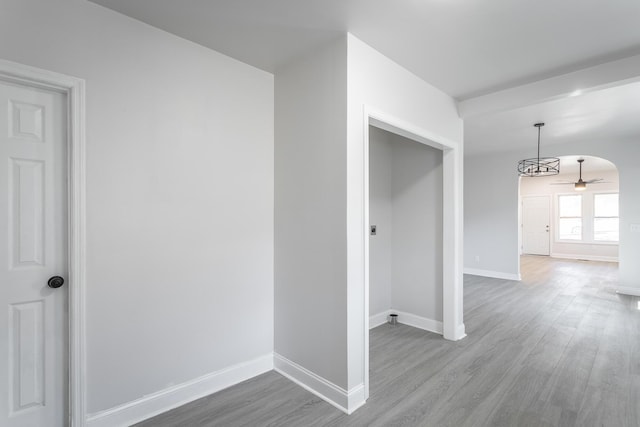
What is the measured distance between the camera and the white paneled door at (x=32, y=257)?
1.75 metres

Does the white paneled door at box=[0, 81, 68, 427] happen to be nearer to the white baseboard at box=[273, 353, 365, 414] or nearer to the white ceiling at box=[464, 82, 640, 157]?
the white baseboard at box=[273, 353, 365, 414]

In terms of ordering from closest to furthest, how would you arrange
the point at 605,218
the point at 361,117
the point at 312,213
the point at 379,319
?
the point at 361,117 < the point at 312,213 < the point at 379,319 < the point at 605,218

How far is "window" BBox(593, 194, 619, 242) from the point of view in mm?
9227

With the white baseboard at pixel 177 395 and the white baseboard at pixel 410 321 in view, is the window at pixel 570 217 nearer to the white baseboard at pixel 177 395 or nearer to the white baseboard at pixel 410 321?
the white baseboard at pixel 410 321

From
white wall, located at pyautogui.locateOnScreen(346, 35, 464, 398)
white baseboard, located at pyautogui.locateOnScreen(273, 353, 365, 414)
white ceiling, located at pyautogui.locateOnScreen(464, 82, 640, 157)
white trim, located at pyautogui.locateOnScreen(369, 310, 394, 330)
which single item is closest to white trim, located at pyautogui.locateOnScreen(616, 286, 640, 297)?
white ceiling, located at pyautogui.locateOnScreen(464, 82, 640, 157)

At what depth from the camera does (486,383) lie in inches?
102

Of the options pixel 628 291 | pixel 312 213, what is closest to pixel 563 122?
pixel 628 291

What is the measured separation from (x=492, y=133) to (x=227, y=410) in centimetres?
549

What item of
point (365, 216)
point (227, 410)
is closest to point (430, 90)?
point (365, 216)

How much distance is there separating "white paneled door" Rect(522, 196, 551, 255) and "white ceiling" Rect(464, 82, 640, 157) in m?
5.30

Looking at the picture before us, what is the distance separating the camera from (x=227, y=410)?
7.27 feet

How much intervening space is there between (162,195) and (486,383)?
2957 mm

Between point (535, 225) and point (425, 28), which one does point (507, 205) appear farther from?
point (425, 28)

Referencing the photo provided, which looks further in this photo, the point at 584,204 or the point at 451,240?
the point at 584,204
